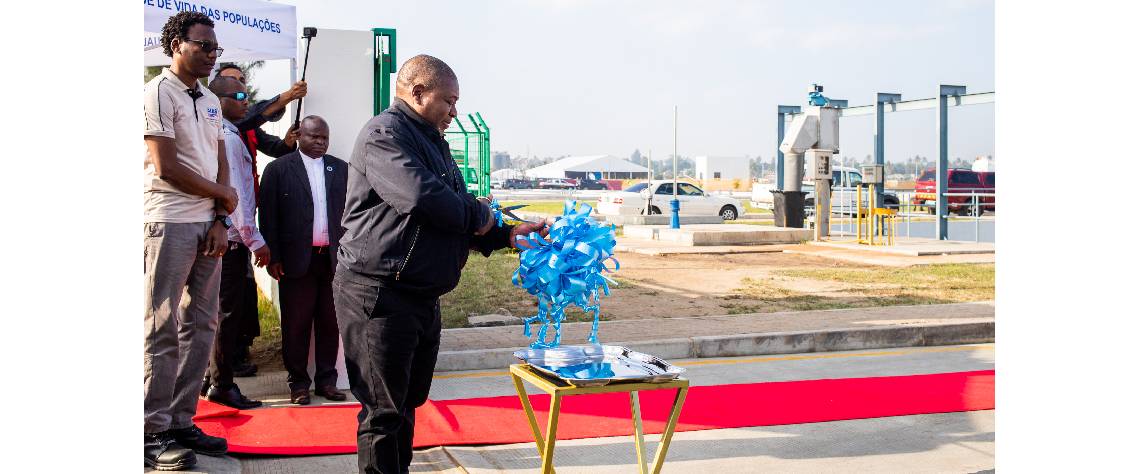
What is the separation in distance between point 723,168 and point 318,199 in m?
96.8

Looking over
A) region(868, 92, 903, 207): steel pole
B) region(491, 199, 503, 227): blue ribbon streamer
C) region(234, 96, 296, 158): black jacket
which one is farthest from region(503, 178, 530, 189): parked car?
region(491, 199, 503, 227): blue ribbon streamer

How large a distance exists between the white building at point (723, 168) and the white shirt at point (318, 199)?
94.8 m

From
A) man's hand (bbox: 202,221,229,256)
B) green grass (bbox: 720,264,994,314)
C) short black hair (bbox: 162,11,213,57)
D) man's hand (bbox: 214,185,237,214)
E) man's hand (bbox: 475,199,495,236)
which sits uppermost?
short black hair (bbox: 162,11,213,57)

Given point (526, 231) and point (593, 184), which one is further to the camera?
point (593, 184)

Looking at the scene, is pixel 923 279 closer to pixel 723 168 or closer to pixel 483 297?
pixel 483 297

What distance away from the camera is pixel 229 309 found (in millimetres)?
6824

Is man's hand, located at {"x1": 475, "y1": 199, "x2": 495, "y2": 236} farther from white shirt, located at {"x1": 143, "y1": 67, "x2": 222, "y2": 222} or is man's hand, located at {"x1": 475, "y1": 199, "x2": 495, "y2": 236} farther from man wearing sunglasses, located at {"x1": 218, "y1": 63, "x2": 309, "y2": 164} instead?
man wearing sunglasses, located at {"x1": 218, "y1": 63, "x2": 309, "y2": 164}

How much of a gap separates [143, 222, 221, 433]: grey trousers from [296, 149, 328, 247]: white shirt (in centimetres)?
144

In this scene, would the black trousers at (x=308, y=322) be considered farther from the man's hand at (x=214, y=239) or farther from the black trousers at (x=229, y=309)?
the man's hand at (x=214, y=239)

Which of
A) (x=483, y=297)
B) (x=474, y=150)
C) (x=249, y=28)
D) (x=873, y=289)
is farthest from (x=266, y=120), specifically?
(x=474, y=150)

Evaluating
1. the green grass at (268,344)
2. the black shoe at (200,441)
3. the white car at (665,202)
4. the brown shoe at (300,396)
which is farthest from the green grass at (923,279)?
the white car at (665,202)

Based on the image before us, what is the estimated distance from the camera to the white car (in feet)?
109

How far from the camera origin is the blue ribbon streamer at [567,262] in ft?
13.6
